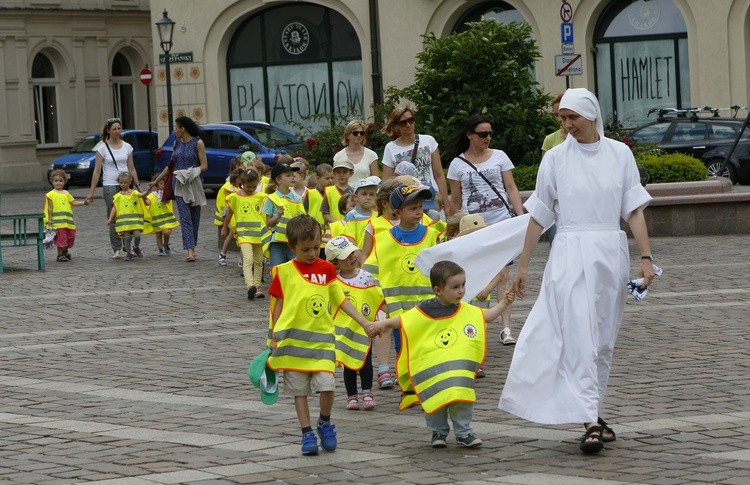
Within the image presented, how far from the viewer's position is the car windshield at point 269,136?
33125mm

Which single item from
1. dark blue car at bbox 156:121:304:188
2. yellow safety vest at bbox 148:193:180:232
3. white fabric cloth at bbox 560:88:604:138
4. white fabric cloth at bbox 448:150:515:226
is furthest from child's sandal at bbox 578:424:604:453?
dark blue car at bbox 156:121:304:188

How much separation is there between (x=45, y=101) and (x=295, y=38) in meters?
12.8

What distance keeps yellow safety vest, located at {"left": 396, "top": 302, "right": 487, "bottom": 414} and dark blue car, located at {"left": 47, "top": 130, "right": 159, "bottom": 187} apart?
111 ft

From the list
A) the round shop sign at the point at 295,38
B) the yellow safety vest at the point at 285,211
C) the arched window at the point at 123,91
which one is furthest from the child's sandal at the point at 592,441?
the arched window at the point at 123,91

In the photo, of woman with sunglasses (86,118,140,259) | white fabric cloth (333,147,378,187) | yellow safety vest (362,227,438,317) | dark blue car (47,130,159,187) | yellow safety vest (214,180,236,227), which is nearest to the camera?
yellow safety vest (362,227,438,317)

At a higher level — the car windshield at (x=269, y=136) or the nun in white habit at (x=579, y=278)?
the car windshield at (x=269, y=136)

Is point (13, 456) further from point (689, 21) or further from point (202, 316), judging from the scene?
point (689, 21)

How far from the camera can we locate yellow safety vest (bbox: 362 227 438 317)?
31.5 feet

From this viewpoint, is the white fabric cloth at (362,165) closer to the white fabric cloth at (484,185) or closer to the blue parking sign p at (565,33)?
the white fabric cloth at (484,185)

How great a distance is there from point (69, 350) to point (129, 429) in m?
3.56

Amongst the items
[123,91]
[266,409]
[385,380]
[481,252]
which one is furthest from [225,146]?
[481,252]

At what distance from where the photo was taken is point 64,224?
20.6m

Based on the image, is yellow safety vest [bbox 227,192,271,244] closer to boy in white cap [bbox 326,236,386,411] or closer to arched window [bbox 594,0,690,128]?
boy in white cap [bbox 326,236,386,411]

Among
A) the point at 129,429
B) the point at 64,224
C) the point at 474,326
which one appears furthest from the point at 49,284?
Result: the point at 474,326
